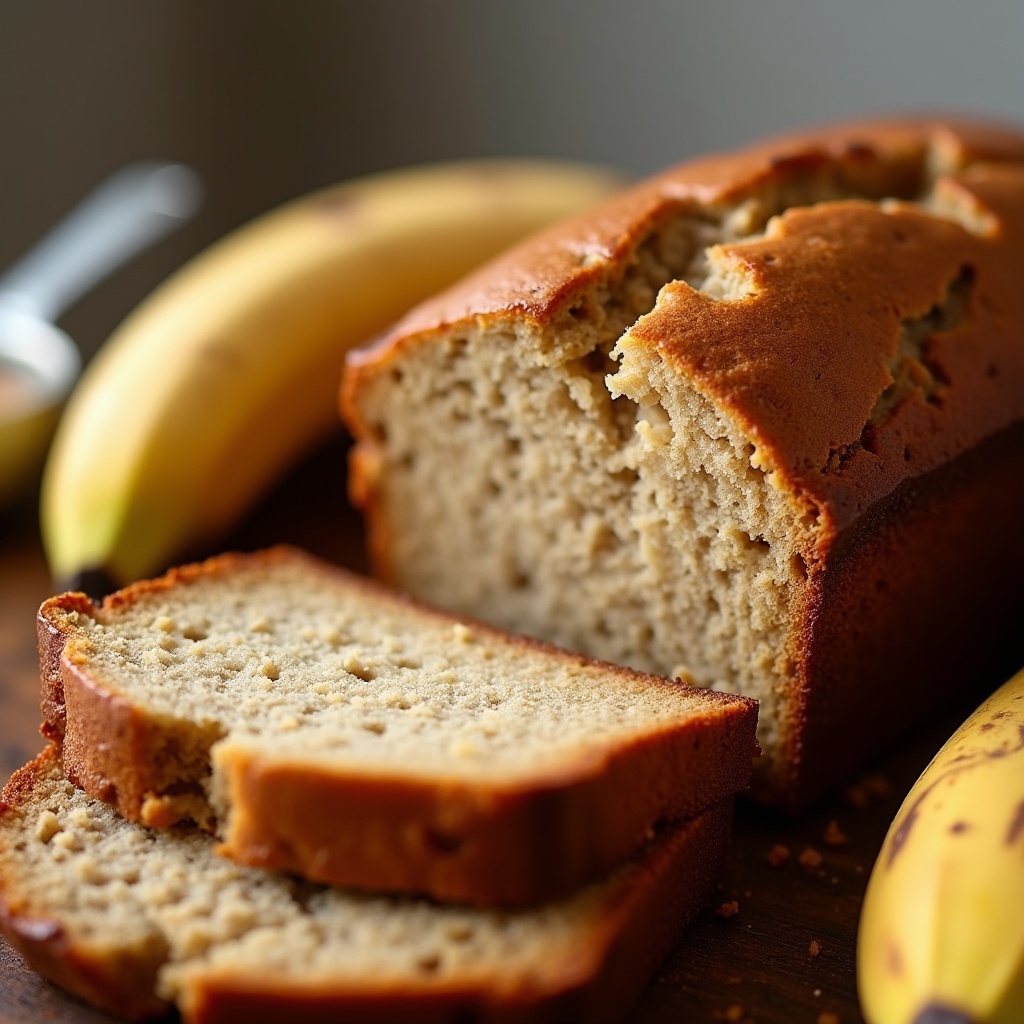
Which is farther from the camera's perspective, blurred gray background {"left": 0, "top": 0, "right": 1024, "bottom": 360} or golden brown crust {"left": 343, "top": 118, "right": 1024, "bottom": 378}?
blurred gray background {"left": 0, "top": 0, "right": 1024, "bottom": 360}

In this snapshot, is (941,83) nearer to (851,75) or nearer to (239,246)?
(851,75)

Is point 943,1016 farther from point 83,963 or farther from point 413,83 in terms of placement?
point 413,83

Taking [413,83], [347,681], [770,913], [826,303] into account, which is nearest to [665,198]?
[826,303]

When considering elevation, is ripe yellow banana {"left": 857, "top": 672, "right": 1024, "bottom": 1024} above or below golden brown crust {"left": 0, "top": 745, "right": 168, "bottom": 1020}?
above

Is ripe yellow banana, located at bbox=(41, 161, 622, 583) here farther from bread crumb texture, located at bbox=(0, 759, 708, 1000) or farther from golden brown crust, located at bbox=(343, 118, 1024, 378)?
bread crumb texture, located at bbox=(0, 759, 708, 1000)

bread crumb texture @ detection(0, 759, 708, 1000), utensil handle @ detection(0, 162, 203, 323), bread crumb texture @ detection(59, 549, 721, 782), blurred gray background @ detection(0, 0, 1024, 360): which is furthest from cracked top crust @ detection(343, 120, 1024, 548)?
blurred gray background @ detection(0, 0, 1024, 360)

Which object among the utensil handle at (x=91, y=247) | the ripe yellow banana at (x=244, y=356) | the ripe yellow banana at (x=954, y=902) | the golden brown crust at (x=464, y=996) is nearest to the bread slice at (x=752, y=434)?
the ripe yellow banana at (x=954, y=902)
